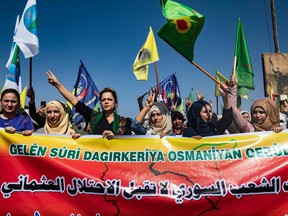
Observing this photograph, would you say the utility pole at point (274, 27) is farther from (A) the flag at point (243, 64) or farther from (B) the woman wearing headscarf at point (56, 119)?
(B) the woman wearing headscarf at point (56, 119)

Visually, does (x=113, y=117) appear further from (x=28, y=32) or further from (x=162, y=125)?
(x=28, y=32)

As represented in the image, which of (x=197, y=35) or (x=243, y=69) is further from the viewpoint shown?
(x=243, y=69)

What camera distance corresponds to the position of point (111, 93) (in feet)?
12.4

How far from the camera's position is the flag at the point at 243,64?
6168 mm

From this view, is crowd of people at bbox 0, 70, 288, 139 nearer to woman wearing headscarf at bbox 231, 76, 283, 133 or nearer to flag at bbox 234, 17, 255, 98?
woman wearing headscarf at bbox 231, 76, 283, 133

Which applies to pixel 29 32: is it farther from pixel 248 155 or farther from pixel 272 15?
pixel 272 15

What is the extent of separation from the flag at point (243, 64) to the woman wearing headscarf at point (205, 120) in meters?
2.25

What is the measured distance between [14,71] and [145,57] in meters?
2.89

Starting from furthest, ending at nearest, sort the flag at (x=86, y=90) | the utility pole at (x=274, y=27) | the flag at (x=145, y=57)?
the utility pole at (x=274, y=27)
the flag at (x=86, y=90)
the flag at (x=145, y=57)

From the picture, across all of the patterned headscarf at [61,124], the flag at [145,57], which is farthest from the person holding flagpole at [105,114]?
the flag at [145,57]

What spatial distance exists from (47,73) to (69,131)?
2.38ft

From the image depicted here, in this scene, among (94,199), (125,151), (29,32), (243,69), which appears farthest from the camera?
(243,69)

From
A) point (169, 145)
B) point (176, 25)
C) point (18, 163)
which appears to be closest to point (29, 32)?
point (176, 25)

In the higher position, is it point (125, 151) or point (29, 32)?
point (29, 32)
